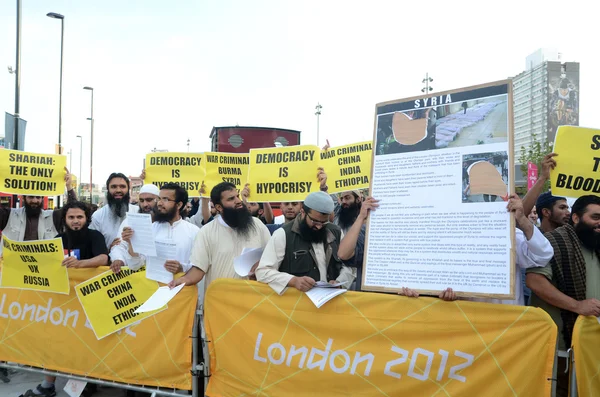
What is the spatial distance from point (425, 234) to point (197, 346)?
2170 millimetres

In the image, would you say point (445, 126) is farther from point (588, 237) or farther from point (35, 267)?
point (35, 267)

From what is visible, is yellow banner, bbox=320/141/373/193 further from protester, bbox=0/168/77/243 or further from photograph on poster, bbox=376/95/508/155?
protester, bbox=0/168/77/243


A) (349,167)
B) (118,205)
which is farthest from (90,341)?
(349,167)

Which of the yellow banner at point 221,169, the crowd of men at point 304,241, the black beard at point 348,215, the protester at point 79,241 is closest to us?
the crowd of men at point 304,241

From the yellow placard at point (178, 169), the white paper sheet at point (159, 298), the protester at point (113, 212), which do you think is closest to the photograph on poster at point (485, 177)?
the white paper sheet at point (159, 298)

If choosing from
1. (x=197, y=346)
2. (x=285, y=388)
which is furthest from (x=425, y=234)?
(x=197, y=346)

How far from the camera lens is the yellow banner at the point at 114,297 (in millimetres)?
4219

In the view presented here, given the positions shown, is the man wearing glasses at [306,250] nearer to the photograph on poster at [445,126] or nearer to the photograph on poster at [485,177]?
the photograph on poster at [445,126]

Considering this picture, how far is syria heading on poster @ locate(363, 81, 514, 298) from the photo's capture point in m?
2.81

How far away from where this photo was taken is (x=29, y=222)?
5.84 m

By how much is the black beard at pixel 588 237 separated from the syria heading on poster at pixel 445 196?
1.00 meters

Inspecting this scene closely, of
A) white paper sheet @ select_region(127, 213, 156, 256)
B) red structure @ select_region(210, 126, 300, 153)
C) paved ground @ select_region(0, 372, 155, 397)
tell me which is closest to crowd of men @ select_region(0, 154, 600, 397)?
white paper sheet @ select_region(127, 213, 156, 256)

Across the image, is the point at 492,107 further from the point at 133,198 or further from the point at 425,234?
the point at 133,198

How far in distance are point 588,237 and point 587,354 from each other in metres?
0.91
